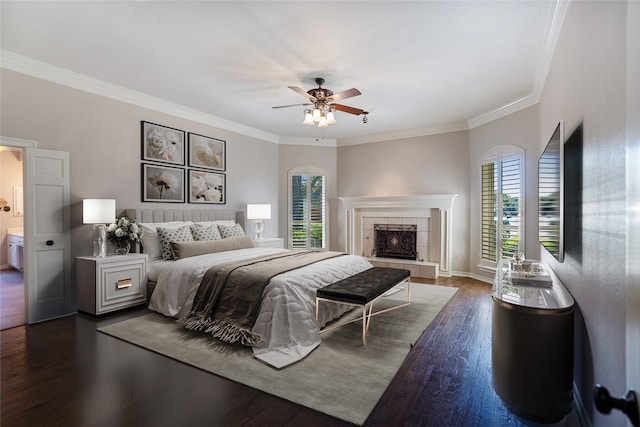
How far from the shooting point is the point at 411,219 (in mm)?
6297

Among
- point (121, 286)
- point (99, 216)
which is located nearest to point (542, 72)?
point (99, 216)

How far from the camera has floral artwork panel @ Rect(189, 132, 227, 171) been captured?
5281 millimetres

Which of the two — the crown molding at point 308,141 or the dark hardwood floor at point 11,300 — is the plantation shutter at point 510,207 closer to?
the crown molding at point 308,141

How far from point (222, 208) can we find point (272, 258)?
7.43 ft

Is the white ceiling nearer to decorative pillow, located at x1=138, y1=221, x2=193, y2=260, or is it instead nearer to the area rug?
decorative pillow, located at x1=138, y1=221, x2=193, y2=260

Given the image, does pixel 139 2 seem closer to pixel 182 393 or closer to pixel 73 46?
pixel 73 46

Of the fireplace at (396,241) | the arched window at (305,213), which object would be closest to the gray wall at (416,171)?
the arched window at (305,213)

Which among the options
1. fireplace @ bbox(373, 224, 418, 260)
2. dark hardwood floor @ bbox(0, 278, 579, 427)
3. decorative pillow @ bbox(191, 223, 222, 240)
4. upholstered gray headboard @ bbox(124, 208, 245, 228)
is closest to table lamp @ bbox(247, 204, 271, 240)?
upholstered gray headboard @ bbox(124, 208, 245, 228)

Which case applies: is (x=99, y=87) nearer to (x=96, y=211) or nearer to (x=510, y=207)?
(x=96, y=211)

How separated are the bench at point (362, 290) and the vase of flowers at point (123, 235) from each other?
8.47 feet

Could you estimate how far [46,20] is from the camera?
277 centimetres

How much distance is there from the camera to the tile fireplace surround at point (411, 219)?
19.5 feet

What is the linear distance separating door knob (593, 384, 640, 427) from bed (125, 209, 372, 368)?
2133 mm

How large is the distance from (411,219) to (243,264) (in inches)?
152
